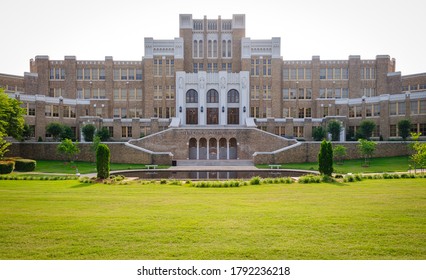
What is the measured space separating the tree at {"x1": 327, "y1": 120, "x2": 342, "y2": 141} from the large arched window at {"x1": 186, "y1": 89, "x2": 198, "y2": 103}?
68.9 ft

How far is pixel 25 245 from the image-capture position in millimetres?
7742

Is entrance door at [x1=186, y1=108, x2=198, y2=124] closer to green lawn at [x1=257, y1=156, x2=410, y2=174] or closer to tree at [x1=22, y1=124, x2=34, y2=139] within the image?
green lawn at [x1=257, y1=156, x2=410, y2=174]

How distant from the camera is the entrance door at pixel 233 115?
2266 inches

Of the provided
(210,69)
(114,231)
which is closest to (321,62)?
(210,69)

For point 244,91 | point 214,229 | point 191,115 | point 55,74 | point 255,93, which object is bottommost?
point 214,229

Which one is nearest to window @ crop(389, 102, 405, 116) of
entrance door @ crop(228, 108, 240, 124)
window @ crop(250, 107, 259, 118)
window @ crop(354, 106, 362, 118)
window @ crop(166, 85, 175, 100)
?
window @ crop(354, 106, 362, 118)

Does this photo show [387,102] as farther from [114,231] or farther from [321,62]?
[114,231]

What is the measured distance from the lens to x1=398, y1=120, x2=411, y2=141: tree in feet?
148

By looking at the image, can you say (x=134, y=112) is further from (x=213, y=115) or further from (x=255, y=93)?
(x=255, y=93)

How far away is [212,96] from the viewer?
57.4 metres

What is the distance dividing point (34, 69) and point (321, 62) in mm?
53342

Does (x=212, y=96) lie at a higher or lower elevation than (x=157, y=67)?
Answer: lower

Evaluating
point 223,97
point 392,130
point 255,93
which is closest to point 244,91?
point 223,97

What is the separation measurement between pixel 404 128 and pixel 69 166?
132 ft
